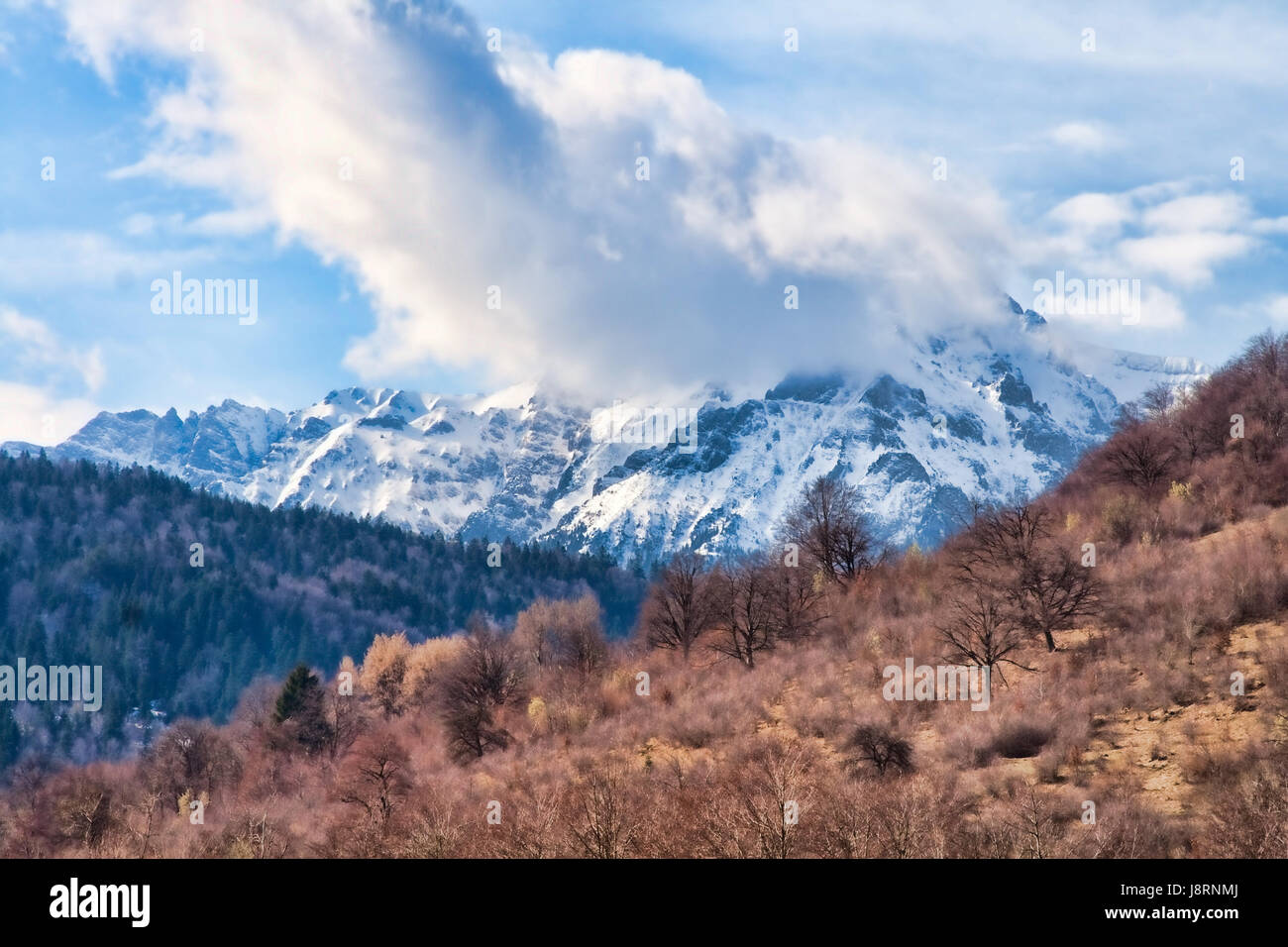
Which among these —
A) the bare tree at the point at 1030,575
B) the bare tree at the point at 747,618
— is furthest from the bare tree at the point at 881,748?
the bare tree at the point at 747,618

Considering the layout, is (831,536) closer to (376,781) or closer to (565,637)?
(376,781)

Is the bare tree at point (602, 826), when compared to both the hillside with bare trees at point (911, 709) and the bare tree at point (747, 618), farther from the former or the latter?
the bare tree at point (747, 618)

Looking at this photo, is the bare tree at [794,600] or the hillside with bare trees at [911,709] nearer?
the hillside with bare trees at [911,709]

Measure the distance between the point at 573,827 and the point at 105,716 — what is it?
6211 inches

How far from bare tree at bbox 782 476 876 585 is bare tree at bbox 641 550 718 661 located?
615cm

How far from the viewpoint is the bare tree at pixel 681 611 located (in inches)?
2100
